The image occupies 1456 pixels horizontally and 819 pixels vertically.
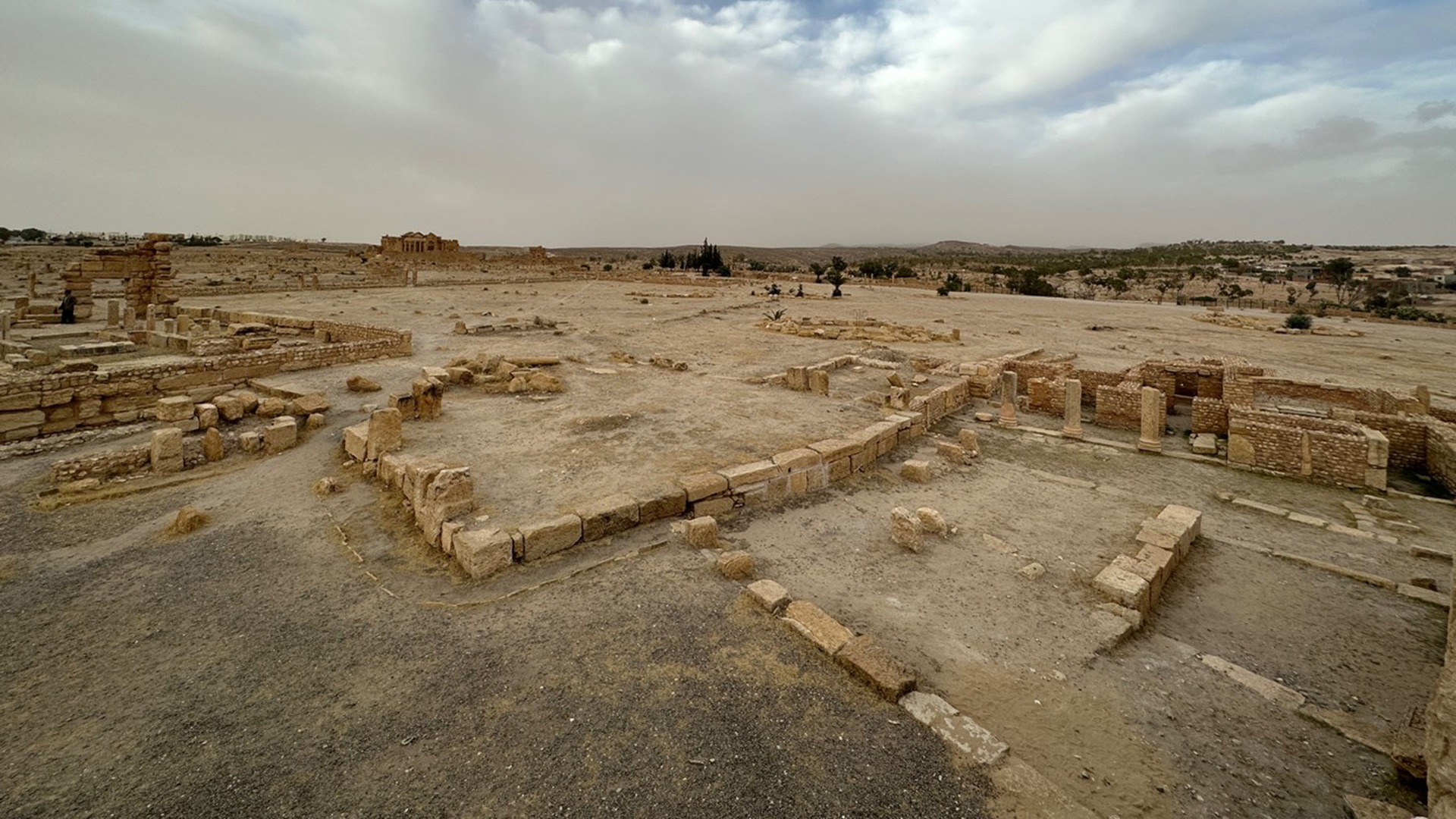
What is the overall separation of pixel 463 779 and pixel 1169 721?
4969mm

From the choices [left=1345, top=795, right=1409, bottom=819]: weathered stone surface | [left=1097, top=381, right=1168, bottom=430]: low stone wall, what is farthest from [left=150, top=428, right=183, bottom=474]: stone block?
[left=1097, top=381, right=1168, bottom=430]: low stone wall

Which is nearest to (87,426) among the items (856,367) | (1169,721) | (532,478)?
(532,478)

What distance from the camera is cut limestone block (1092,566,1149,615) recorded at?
18.6ft

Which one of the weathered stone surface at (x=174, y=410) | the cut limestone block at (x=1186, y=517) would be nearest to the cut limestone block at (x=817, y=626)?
the cut limestone block at (x=1186, y=517)

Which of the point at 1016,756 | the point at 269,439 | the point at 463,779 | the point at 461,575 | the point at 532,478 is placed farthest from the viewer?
the point at 269,439

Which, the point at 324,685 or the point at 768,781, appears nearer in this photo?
the point at 768,781

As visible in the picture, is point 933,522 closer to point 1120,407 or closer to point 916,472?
point 916,472

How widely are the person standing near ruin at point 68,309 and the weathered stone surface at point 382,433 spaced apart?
894 inches

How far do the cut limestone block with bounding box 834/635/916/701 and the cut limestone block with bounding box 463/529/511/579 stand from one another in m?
3.48

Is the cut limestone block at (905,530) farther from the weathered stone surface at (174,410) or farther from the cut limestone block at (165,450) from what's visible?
the weathered stone surface at (174,410)

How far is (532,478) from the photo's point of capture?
313 inches

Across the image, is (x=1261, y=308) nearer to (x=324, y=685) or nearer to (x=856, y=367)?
(x=856, y=367)

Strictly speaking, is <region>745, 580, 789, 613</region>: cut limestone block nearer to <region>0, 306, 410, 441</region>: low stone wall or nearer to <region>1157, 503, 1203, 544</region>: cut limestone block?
<region>1157, 503, 1203, 544</region>: cut limestone block

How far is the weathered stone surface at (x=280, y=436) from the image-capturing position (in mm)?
9164
